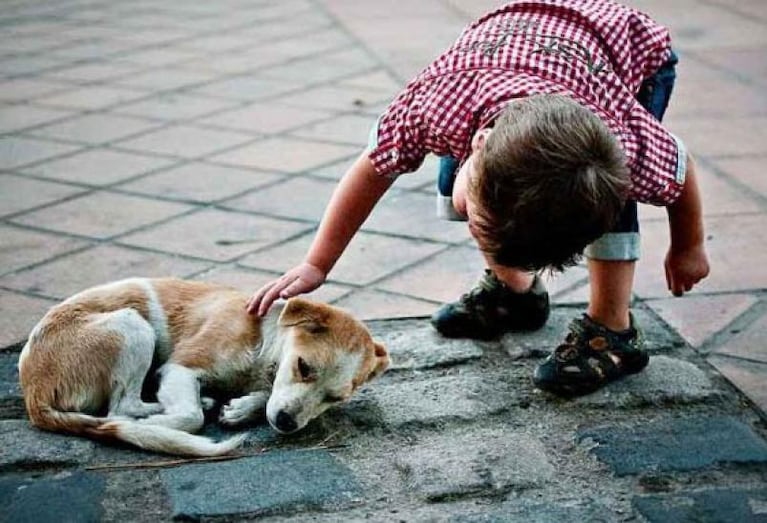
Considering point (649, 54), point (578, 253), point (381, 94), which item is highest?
→ point (649, 54)

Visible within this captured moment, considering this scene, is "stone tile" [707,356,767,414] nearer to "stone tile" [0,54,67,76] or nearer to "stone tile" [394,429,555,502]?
"stone tile" [394,429,555,502]

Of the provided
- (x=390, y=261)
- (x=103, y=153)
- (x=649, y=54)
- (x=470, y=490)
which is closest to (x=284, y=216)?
(x=390, y=261)

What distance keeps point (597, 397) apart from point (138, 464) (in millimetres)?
1068

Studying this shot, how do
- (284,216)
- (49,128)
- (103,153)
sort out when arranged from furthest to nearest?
(49,128) → (103,153) → (284,216)

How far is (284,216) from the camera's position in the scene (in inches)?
171

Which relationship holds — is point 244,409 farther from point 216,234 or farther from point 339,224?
point 216,234

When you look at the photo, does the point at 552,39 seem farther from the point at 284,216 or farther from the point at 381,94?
the point at 381,94

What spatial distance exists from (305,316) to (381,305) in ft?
2.51

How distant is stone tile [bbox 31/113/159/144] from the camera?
531 centimetres

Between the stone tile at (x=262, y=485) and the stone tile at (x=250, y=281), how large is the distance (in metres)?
0.96

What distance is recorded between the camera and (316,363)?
278 centimetres

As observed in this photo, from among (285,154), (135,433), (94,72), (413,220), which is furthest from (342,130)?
(135,433)

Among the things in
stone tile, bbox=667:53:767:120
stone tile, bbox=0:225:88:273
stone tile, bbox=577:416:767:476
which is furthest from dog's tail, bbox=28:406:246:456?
stone tile, bbox=667:53:767:120

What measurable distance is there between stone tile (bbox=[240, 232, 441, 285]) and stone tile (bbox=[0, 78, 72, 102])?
2.43m
